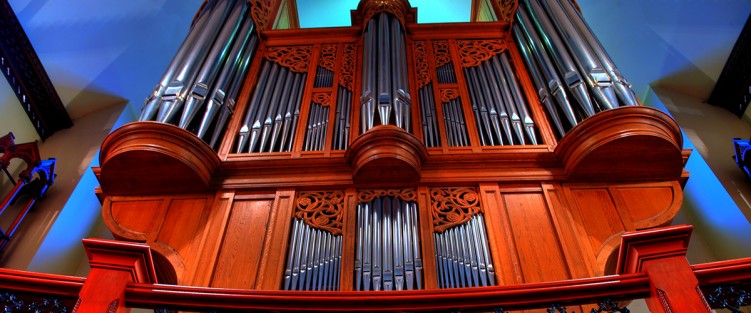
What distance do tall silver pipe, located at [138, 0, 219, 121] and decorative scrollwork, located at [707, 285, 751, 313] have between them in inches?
150

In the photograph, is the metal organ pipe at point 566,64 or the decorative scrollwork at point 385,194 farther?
the metal organ pipe at point 566,64

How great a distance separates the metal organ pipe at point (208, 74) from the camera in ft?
14.9

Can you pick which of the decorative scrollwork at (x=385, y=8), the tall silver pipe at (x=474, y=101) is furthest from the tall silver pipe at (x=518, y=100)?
the decorative scrollwork at (x=385, y=8)

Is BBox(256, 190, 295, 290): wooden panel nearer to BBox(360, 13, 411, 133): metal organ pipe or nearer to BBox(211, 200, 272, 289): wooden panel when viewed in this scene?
BBox(211, 200, 272, 289): wooden panel

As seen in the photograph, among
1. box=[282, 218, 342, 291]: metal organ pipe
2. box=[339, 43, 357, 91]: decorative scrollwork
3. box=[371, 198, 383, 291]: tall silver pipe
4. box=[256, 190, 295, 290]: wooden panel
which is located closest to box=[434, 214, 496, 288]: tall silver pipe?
box=[371, 198, 383, 291]: tall silver pipe

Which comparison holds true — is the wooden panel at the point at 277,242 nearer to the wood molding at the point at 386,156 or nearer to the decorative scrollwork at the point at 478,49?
the wood molding at the point at 386,156

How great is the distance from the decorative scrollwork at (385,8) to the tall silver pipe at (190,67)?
1488mm

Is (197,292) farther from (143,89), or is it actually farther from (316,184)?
(143,89)

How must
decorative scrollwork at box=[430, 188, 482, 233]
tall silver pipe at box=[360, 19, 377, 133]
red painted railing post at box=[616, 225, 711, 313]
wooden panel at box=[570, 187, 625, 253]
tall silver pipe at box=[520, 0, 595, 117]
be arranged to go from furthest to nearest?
tall silver pipe at box=[360, 19, 377, 133], tall silver pipe at box=[520, 0, 595, 117], decorative scrollwork at box=[430, 188, 482, 233], wooden panel at box=[570, 187, 625, 253], red painted railing post at box=[616, 225, 711, 313]

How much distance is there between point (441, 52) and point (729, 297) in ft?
13.4

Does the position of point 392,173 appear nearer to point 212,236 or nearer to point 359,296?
point 212,236

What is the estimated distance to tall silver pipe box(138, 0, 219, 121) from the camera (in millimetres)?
4488

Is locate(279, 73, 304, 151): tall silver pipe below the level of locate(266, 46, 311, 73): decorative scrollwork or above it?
below

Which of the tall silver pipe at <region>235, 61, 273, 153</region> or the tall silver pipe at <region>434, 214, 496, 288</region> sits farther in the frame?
the tall silver pipe at <region>235, 61, 273, 153</region>
